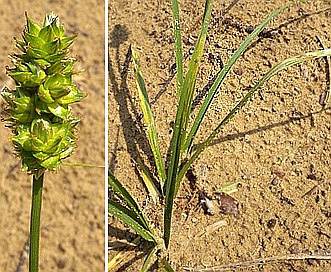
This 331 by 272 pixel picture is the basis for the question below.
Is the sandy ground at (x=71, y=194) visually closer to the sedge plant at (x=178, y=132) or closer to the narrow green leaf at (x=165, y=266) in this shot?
the sedge plant at (x=178, y=132)

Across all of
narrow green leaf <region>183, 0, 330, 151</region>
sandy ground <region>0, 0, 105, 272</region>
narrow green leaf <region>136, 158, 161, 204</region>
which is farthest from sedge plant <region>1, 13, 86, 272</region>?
sandy ground <region>0, 0, 105, 272</region>

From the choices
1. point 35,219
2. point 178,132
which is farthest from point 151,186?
point 35,219

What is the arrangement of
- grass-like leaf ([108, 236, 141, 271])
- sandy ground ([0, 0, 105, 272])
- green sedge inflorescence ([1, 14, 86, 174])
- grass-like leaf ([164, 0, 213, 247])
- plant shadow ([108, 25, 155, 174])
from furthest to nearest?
sandy ground ([0, 0, 105, 272]) → plant shadow ([108, 25, 155, 174]) → grass-like leaf ([108, 236, 141, 271]) → grass-like leaf ([164, 0, 213, 247]) → green sedge inflorescence ([1, 14, 86, 174])

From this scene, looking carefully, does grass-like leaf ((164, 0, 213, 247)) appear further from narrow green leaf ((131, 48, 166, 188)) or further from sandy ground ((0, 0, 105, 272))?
sandy ground ((0, 0, 105, 272))

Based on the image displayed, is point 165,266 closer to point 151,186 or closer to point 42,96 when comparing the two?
point 151,186

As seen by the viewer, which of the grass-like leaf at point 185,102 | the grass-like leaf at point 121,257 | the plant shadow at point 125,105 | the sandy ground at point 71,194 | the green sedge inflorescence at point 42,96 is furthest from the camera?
the sandy ground at point 71,194

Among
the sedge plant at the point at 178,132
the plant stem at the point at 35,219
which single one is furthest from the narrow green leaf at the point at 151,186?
the plant stem at the point at 35,219
